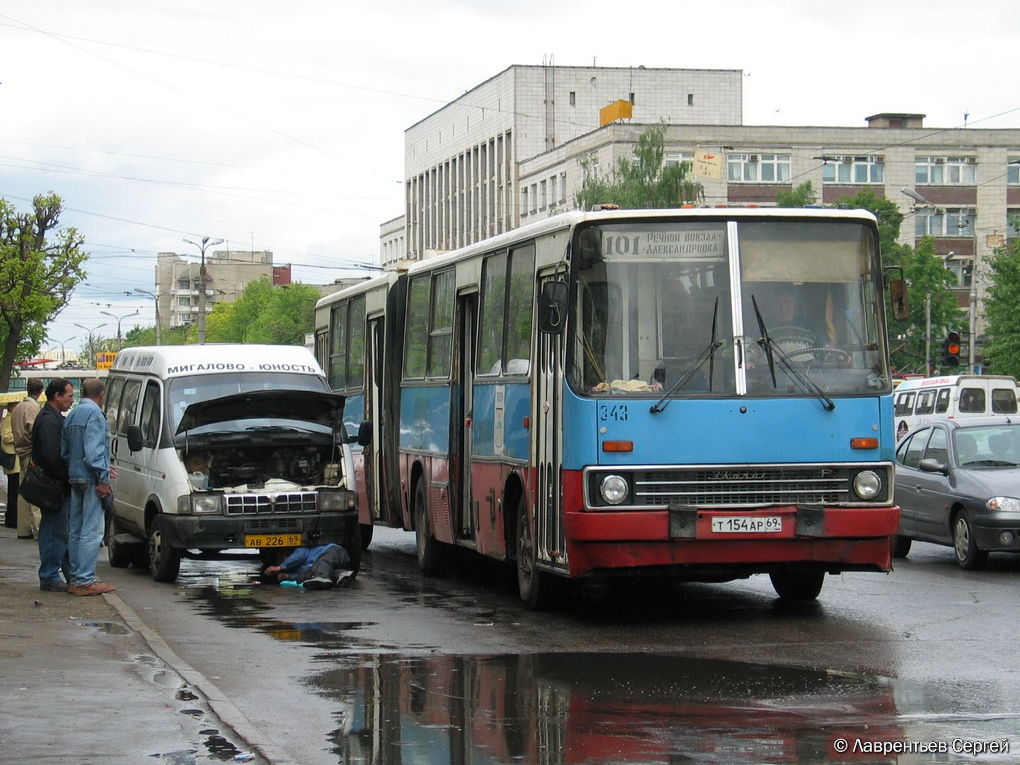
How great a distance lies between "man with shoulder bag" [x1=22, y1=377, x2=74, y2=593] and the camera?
15109 mm

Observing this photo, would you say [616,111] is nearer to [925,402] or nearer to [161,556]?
[925,402]

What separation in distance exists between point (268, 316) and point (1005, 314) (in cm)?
8309

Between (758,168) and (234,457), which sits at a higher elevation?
(758,168)

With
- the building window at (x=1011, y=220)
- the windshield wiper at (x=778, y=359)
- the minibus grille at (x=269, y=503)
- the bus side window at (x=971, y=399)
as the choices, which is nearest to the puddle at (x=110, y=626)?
the minibus grille at (x=269, y=503)

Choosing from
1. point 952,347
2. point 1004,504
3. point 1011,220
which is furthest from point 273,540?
point 1011,220

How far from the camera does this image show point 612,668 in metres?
10.8

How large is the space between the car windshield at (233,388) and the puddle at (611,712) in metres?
6.10

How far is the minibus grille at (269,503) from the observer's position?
53.9 ft

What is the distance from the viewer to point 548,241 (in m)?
14.0

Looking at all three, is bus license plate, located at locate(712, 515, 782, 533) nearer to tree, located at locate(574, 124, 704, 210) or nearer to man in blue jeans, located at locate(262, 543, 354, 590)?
man in blue jeans, located at locate(262, 543, 354, 590)

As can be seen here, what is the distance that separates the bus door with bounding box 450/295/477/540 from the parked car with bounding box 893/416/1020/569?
5.12 meters

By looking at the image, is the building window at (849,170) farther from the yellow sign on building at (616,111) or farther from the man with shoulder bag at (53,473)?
the man with shoulder bag at (53,473)

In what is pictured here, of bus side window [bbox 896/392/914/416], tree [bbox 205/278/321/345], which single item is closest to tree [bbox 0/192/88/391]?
bus side window [bbox 896/392/914/416]

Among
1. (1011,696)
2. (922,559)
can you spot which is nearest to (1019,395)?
(922,559)
